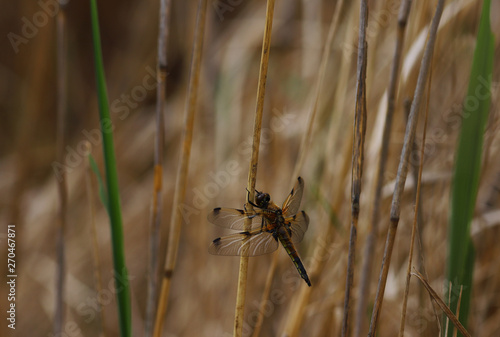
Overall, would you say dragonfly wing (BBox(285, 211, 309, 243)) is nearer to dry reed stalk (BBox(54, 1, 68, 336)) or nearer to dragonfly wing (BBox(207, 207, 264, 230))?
dragonfly wing (BBox(207, 207, 264, 230))

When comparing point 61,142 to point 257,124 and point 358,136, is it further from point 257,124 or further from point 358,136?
point 358,136

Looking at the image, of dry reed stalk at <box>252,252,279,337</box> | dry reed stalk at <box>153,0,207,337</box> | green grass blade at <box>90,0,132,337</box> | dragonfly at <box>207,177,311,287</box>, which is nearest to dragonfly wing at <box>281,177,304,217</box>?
dragonfly at <box>207,177,311,287</box>

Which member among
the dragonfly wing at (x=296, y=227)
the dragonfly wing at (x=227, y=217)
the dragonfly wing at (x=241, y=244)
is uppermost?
the dragonfly wing at (x=227, y=217)

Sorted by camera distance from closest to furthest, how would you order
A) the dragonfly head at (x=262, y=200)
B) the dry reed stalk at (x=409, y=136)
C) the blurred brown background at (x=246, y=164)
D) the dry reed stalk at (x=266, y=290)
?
1. the dry reed stalk at (x=409, y=136)
2. the dry reed stalk at (x=266, y=290)
3. the dragonfly head at (x=262, y=200)
4. the blurred brown background at (x=246, y=164)

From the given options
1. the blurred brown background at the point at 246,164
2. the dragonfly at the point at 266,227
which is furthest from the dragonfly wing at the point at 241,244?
the blurred brown background at the point at 246,164

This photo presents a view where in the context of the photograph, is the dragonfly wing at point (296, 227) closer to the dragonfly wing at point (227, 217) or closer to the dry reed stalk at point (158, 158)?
the dragonfly wing at point (227, 217)

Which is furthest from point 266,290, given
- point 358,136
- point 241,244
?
point 358,136

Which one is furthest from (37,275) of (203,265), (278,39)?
(278,39)
